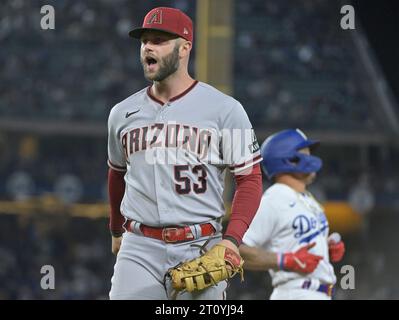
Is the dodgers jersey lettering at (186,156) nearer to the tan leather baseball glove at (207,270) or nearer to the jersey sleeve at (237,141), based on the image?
the jersey sleeve at (237,141)

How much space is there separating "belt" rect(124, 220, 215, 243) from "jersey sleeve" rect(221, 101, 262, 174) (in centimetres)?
20

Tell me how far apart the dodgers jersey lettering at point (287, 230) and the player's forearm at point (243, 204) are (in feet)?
3.38

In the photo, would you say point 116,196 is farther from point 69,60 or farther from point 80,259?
point 69,60

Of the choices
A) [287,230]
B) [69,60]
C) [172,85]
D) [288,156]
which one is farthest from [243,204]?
[69,60]

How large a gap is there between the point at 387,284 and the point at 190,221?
952 centimetres

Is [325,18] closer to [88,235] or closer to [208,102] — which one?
[88,235]

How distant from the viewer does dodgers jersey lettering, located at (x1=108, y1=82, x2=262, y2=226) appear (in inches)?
111

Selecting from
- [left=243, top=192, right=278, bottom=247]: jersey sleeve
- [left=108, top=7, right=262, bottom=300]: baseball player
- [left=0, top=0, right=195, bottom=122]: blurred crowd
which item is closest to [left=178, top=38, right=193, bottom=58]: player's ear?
[left=108, top=7, right=262, bottom=300]: baseball player

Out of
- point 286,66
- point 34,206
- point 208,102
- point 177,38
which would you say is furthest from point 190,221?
point 286,66

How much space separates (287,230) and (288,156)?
35 centimetres

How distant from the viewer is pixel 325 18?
13.5m

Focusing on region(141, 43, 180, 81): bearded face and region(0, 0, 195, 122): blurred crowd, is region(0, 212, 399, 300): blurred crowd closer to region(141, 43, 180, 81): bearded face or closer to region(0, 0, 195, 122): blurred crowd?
region(0, 0, 195, 122): blurred crowd

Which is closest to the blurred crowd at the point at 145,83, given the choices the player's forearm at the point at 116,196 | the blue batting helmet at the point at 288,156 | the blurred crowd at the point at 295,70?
the blurred crowd at the point at 295,70

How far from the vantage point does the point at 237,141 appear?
2.84 meters
